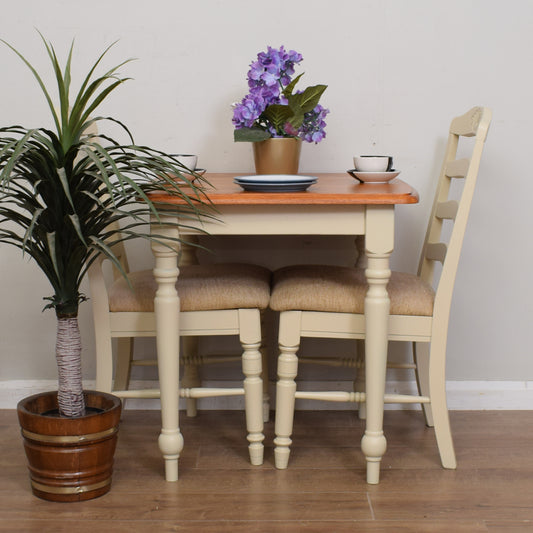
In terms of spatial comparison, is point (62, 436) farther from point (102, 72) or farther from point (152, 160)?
point (102, 72)

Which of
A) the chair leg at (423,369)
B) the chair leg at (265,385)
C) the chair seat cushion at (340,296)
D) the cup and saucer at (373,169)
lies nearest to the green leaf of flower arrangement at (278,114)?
the cup and saucer at (373,169)

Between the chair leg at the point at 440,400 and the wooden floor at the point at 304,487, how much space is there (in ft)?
0.17

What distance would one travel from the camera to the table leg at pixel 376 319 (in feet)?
6.35

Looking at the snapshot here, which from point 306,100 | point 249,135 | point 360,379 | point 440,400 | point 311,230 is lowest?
point 360,379

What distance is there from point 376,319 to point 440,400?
1.12ft

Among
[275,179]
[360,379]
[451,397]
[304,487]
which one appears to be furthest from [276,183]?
[451,397]

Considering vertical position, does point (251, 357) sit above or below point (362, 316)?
below

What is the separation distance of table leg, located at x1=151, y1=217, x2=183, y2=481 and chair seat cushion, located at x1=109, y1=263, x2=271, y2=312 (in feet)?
0.29

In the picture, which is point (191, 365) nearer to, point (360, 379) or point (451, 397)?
point (360, 379)

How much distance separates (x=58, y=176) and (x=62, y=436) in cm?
66

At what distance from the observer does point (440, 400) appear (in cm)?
210

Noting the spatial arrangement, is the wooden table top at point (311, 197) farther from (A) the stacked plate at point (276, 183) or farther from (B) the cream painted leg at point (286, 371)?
(B) the cream painted leg at point (286, 371)

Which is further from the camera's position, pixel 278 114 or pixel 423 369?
pixel 423 369

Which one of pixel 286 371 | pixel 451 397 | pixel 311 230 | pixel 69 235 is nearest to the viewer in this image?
pixel 69 235
